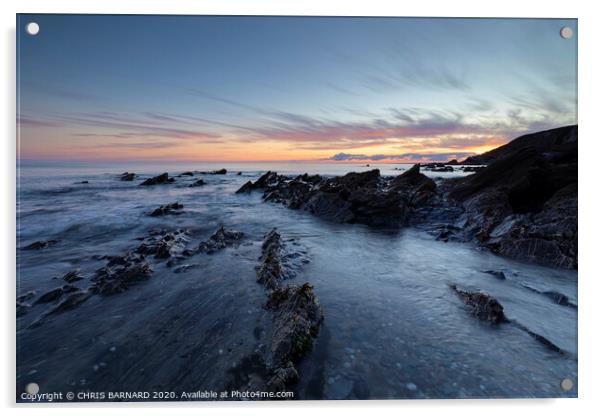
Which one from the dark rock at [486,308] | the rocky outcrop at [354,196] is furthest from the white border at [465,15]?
the rocky outcrop at [354,196]

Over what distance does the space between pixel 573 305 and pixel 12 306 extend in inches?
332

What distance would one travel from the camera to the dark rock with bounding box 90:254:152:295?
15.5ft

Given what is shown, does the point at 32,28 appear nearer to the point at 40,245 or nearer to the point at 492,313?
the point at 40,245

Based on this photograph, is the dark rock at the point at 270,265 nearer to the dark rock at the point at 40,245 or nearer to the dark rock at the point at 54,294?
the dark rock at the point at 54,294

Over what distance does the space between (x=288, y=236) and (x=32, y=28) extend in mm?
6157

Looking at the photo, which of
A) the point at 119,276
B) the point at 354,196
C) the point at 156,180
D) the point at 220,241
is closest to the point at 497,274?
the point at 354,196

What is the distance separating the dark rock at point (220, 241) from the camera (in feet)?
21.5

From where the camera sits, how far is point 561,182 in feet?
22.9

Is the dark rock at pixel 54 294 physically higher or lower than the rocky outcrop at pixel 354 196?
lower

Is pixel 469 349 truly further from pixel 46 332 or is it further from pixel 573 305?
pixel 46 332

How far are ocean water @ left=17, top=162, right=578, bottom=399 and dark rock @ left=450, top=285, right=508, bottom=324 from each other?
15cm

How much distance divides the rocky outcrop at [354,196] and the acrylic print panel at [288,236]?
219cm

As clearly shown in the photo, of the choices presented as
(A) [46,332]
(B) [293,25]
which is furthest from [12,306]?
(B) [293,25]

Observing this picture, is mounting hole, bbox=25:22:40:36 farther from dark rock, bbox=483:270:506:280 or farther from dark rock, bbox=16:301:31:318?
dark rock, bbox=483:270:506:280
